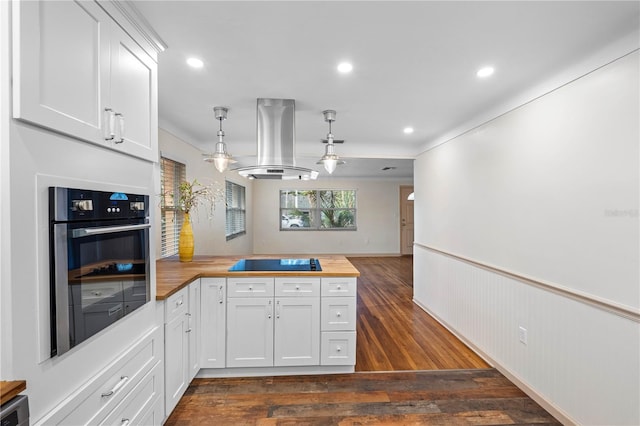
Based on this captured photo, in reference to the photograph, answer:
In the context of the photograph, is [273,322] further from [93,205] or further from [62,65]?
[62,65]

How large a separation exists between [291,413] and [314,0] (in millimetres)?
2458

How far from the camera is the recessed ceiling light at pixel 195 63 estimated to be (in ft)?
6.03

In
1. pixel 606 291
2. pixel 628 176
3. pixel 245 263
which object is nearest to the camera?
pixel 628 176

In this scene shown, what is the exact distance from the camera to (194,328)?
227 centimetres

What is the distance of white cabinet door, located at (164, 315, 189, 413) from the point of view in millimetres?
1834

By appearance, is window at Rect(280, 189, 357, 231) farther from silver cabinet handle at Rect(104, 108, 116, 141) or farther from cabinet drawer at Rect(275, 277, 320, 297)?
silver cabinet handle at Rect(104, 108, 116, 141)

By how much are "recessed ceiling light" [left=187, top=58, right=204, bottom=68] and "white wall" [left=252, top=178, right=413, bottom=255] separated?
597 centimetres

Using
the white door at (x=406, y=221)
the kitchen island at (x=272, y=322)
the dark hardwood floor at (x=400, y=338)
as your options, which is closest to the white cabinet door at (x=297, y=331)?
the kitchen island at (x=272, y=322)

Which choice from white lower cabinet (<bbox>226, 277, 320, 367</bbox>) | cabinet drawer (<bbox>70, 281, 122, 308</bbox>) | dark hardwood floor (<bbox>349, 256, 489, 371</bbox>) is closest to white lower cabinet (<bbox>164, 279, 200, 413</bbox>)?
white lower cabinet (<bbox>226, 277, 320, 367</bbox>)

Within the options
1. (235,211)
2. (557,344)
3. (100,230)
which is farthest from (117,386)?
(235,211)

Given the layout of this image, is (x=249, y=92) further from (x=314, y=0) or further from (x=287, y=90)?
(x=314, y=0)

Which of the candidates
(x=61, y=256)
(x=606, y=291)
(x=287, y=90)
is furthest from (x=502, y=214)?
(x=61, y=256)

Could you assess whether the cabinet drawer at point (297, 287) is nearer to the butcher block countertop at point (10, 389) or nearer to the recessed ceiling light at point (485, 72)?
the butcher block countertop at point (10, 389)

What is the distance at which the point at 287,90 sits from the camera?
90.4 inches
